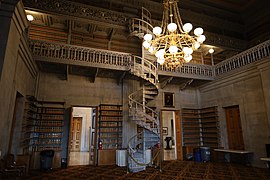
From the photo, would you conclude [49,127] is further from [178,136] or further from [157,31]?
[178,136]

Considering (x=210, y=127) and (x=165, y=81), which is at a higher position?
(x=165, y=81)

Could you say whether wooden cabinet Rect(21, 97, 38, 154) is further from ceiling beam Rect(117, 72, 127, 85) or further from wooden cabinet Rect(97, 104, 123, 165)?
ceiling beam Rect(117, 72, 127, 85)

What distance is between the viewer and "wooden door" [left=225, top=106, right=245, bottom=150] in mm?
7784

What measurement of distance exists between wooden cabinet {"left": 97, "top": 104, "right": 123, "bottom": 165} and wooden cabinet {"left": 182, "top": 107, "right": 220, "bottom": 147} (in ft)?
11.4

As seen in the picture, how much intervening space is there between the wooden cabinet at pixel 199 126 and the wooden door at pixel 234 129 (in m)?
0.62

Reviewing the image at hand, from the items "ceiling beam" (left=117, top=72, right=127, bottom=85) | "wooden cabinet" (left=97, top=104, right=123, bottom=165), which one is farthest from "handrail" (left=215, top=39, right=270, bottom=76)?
"wooden cabinet" (left=97, top=104, right=123, bottom=165)

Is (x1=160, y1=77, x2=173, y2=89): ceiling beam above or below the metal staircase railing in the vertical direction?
above

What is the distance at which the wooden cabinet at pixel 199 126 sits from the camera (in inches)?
351

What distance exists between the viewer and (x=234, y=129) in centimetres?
805

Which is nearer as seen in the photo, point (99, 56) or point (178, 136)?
point (99, 56)

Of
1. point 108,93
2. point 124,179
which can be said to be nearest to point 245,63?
point 108,93

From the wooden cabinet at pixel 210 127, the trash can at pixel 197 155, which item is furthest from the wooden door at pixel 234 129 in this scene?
the trash can at pixel 197 155

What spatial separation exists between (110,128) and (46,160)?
268 centimetres

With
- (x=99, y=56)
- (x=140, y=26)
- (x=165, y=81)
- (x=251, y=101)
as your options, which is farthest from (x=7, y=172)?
(x=251, y=101)
